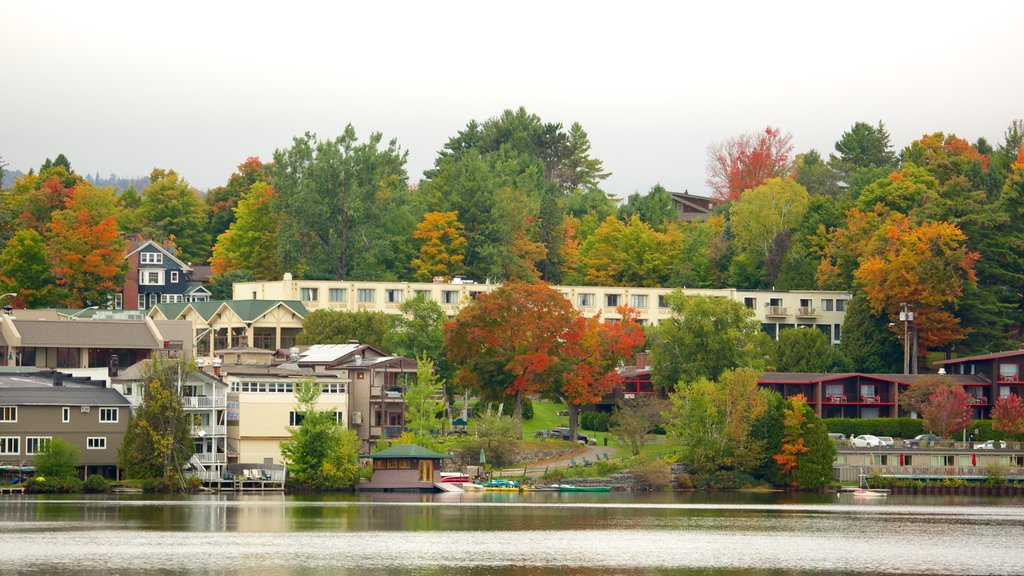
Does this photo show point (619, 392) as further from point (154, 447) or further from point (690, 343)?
point (154, 447)

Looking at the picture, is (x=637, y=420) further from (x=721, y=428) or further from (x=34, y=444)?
(x=34, y=444)

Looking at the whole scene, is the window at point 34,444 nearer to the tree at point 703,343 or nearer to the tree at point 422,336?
the tree at point 422,336

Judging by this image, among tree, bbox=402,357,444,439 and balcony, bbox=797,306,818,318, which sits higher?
balcony, bbox=797,306,818,318

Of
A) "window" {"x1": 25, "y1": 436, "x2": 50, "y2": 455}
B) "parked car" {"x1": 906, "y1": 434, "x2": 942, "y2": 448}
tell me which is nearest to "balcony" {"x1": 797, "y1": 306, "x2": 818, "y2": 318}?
"parked car" {"x1": 906, "y1": 434, "x2": 942, "y2": 448}

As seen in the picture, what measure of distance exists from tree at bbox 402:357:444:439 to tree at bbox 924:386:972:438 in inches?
1382

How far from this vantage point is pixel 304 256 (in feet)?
547

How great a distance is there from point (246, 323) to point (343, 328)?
11696 mm

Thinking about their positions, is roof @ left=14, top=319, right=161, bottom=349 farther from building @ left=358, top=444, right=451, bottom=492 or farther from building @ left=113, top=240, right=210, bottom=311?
building @ left=113, top=240, right=210, bottom=311

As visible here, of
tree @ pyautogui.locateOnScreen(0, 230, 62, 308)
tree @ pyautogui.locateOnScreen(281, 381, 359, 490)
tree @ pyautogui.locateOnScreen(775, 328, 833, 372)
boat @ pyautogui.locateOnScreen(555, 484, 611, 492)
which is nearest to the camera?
tree @ pyautogui.locateOnScreen(281, 381, 359, 490)

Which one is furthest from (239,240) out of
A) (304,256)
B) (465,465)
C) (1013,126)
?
(1013,126)

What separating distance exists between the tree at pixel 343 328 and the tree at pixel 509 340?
16120 millimetres

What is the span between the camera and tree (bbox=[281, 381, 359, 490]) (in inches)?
4402

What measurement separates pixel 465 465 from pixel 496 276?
A: 161ft

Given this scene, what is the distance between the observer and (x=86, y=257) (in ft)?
538
